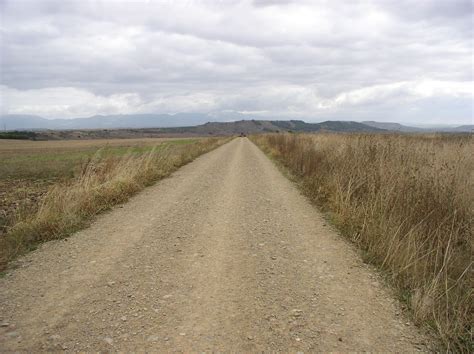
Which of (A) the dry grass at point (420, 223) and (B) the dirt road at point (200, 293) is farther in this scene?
(A) the dry grass at point (420, 223)

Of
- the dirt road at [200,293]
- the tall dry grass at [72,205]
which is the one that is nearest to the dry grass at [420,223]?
the dirt road at [200,293]

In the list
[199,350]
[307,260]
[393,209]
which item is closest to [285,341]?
[199,350]

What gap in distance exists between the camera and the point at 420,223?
16.0 ft

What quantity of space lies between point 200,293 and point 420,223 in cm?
345

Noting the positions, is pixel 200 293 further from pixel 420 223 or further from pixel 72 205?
pixel 72 205

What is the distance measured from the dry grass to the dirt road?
1.05ft

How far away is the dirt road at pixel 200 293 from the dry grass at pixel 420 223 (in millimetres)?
321

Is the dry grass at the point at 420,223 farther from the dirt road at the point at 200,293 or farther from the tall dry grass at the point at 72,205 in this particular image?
the tall dry grass at the point at 72,205

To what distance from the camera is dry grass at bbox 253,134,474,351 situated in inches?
134

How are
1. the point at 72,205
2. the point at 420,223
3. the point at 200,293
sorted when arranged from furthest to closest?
the point at 72,205, the point at 420,223, the point at 200,293

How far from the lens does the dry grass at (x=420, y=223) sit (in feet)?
11.2

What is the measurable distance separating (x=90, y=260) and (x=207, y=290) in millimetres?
2127

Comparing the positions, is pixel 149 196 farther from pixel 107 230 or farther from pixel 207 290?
pixel 207 290

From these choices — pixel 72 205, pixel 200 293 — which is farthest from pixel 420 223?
pixel 72 205
